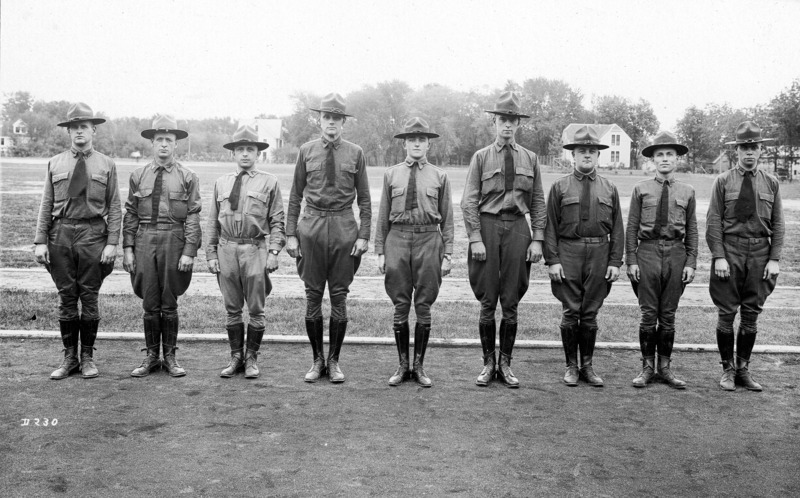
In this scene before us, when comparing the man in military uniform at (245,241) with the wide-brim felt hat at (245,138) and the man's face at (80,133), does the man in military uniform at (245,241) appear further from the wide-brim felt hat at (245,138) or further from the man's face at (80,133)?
the man's face at (80,133)

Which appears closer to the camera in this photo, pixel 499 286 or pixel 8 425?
pixel 8 425

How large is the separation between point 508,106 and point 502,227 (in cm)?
100

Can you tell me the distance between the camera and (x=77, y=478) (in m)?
3.68

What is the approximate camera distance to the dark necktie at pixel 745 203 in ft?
18.6

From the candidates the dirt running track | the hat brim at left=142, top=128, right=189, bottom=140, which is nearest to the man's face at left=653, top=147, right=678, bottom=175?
the dirt running track

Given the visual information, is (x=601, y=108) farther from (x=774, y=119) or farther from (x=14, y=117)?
(x=14, y=117)

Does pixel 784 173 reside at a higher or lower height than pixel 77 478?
higher

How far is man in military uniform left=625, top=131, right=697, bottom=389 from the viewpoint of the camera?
567 centimetres

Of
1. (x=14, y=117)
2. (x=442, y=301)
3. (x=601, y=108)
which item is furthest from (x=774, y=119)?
(x=14, y=117)

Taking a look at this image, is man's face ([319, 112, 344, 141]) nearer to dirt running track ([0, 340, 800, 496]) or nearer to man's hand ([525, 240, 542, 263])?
man's hand ([525, 240, 542, 263])

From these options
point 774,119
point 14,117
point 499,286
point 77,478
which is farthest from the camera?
point 14,117

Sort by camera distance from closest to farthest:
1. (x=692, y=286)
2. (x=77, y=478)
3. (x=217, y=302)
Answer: (x=77, y=478), (x=217, y=302), (x=692, y=286)

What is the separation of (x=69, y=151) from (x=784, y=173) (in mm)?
48066

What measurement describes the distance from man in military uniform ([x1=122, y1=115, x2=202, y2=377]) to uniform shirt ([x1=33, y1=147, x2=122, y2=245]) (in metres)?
0.17
